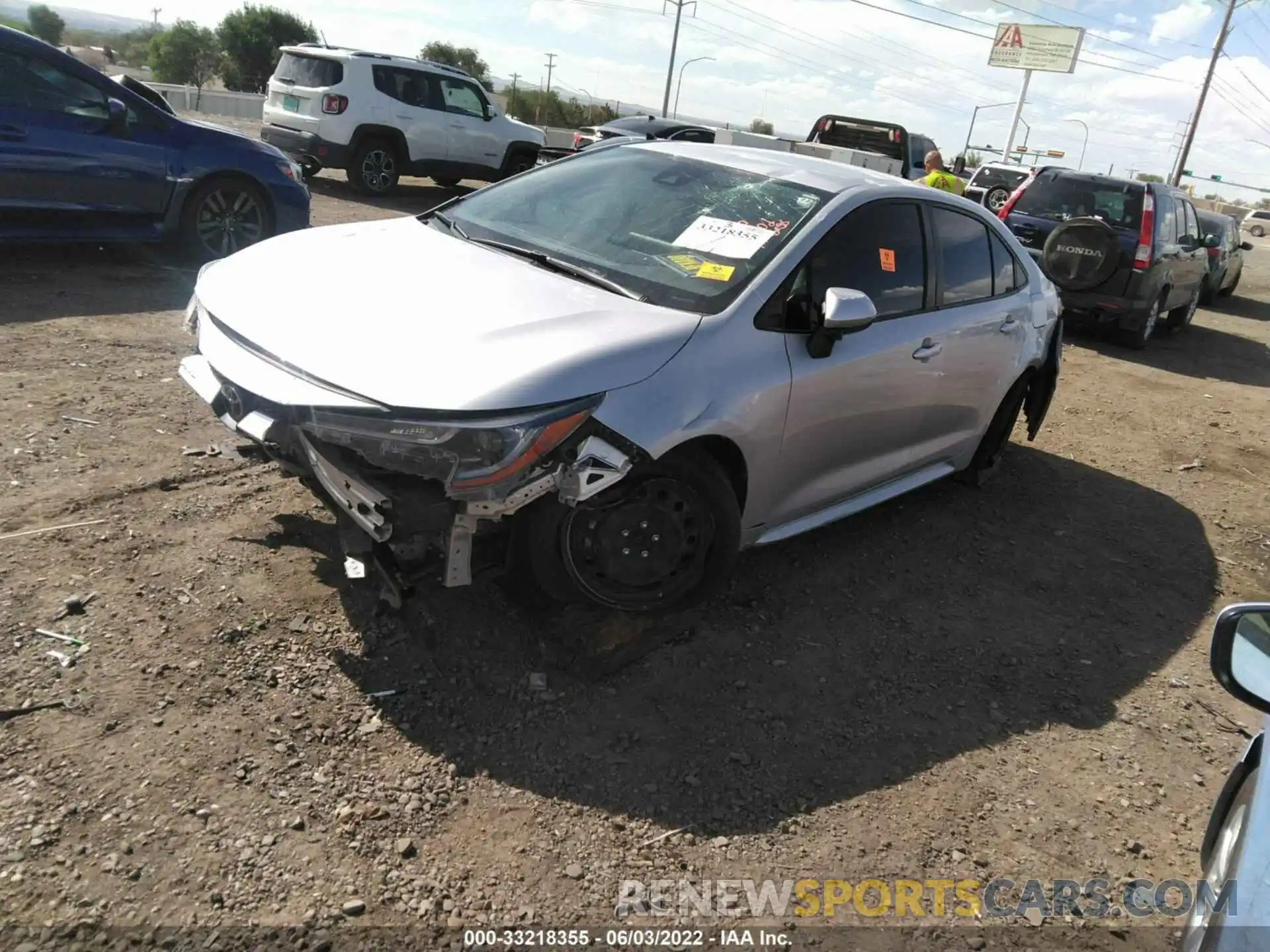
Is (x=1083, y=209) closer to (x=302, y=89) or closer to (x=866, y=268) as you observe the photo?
(x=866, y=268)

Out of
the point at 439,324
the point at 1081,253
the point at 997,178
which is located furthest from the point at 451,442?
the point at 997,178

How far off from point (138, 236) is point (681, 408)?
6.13 m

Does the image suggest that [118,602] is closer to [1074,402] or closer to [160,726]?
[160,726]

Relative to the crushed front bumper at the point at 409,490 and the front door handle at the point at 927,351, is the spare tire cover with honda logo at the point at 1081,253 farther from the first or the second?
the crushed front bumper at the point at 409,490

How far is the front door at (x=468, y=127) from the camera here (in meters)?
14.4

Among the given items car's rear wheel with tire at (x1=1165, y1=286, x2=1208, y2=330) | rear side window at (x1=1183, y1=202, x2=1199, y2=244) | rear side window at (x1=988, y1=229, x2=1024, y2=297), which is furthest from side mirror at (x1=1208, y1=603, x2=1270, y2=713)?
car's rear wheel with tire at (x1=1165, y1=286, x2=1208, y2=330)

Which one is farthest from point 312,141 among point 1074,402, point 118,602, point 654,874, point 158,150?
point 654,874

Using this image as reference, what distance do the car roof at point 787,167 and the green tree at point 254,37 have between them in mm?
70639

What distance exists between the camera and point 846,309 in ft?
11.2

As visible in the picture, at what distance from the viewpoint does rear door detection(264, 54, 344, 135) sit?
1311 cm

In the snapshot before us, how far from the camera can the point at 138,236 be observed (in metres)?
7.35

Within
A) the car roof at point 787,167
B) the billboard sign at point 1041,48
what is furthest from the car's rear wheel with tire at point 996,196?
the billboard sign at point 1041,48

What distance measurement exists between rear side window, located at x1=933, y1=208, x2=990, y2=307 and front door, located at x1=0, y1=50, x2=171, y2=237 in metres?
5.94

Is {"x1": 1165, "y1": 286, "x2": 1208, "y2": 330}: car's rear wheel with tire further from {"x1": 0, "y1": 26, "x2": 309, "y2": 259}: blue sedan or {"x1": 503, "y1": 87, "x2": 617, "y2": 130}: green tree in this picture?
{"x1": 503, "y1": 87, "x2": 617, "y2": 130}: green tree
